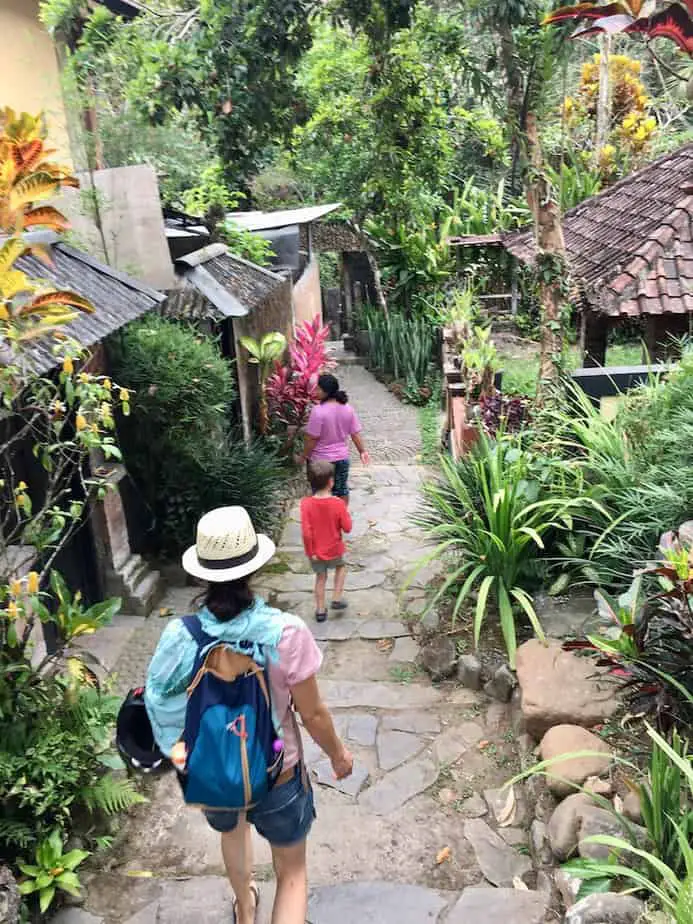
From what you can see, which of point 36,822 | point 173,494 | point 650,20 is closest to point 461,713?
point 36,822

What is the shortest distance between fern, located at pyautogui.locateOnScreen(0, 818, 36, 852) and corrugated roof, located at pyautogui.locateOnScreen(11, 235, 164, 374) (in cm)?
246

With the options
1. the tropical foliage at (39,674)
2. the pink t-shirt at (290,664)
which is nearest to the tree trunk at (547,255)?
the tropical foliage at (39,674)

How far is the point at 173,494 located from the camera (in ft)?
21.0

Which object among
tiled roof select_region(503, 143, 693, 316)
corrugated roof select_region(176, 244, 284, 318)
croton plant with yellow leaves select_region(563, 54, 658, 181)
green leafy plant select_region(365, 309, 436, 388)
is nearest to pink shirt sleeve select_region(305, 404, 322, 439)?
corrugated roof select_region(176, 244, 284, 318)

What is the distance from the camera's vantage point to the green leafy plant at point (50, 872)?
303 cm

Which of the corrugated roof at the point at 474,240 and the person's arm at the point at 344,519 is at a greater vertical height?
the corrugated roof at the point at 474,240

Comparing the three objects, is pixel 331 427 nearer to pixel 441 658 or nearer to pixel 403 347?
pixel 441 658

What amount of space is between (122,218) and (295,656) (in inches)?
189

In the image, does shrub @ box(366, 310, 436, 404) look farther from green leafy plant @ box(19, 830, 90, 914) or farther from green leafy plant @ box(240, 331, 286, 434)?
green leafy plant @ box(19, 830, 90, 914)

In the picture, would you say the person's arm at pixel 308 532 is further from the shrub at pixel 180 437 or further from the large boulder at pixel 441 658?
the shrub at pixel 180 437

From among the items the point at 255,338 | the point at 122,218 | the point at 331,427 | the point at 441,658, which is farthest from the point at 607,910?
the point at 255,338

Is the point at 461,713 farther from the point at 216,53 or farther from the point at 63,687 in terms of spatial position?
the point at 216,53

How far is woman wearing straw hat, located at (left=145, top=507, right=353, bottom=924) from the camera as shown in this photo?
2479 mm

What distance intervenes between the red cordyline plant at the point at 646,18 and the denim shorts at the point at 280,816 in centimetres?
321
